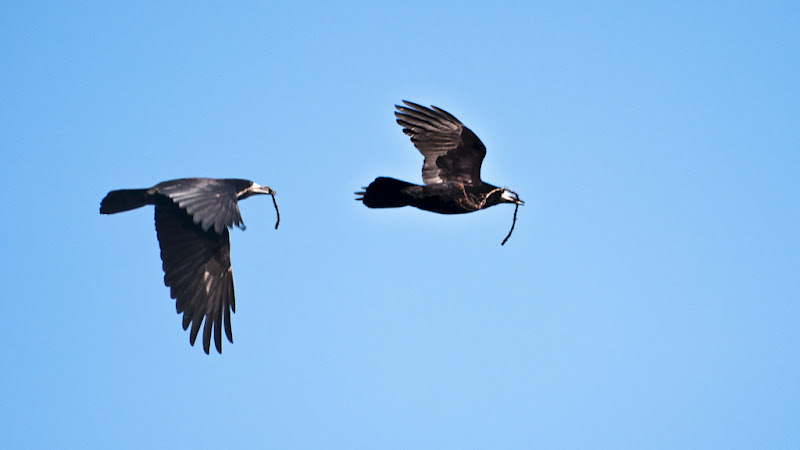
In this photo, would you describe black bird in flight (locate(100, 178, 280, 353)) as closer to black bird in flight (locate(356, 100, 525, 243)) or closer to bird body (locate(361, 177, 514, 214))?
bird body (locate(361, 177, 514, 214))

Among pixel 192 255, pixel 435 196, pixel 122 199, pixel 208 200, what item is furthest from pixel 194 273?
pixel 435 196

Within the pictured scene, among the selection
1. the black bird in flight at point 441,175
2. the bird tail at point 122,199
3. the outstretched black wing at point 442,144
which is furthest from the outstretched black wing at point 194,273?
the outstretched black wing at point 442,144

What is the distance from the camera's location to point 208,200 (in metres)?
8.67

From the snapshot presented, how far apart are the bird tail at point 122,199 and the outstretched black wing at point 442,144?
117 inches

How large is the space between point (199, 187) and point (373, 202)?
5.67ft

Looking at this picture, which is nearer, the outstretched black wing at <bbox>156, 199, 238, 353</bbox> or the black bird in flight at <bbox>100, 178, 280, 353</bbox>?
the black bird in flight at <bbox>100, 178, 280, 353</bbox>

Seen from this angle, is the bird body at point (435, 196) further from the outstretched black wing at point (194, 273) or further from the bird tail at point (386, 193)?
the outstretched black wing at point (194, 273)

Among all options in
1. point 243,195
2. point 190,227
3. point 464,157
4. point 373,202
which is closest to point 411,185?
point 373,202

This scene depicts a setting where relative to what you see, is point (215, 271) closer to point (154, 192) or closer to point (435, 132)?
point (154, 192)

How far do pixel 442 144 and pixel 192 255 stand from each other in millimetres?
3002

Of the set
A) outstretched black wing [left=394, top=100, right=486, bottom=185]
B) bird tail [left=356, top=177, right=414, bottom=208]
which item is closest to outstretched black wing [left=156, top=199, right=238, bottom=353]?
bird tail [left=356, top=177, right=414, bottom=208]

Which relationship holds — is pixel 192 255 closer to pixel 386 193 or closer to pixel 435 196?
pixel 386 193

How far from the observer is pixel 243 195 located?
402 inches

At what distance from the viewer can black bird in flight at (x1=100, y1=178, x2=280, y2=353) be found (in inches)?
378
